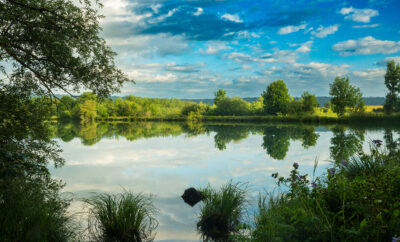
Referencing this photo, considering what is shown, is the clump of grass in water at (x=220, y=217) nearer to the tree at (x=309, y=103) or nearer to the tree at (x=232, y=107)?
the tree at (x=309, y=103)

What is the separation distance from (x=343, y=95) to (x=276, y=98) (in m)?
14.0

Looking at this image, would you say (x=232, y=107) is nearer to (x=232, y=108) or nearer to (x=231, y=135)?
(x=232, y=108)

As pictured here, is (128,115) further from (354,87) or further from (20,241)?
(20,241)

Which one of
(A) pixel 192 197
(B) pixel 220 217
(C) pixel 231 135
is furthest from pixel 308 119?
(B) pixel 220 217

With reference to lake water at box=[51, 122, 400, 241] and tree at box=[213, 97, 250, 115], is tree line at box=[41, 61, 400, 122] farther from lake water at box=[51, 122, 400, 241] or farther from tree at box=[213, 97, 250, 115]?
lake water at box=[51, 122, 400, 241]

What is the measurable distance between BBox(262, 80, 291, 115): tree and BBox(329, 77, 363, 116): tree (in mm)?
10086

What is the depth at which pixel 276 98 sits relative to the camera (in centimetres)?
6662

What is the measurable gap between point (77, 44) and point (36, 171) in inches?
157

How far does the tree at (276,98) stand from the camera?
66.4 metres

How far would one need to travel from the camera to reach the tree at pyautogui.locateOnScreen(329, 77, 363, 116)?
190 feet

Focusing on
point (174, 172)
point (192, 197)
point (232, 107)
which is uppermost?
point (232, 107)

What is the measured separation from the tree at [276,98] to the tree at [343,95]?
1009 centimetres

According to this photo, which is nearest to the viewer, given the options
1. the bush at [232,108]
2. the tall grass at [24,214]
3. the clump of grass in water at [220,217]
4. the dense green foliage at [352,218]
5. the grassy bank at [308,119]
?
the dense green foliage at [352,218]

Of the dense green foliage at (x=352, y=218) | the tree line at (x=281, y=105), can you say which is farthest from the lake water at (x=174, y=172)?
the tree line at (x=281, y=105)
